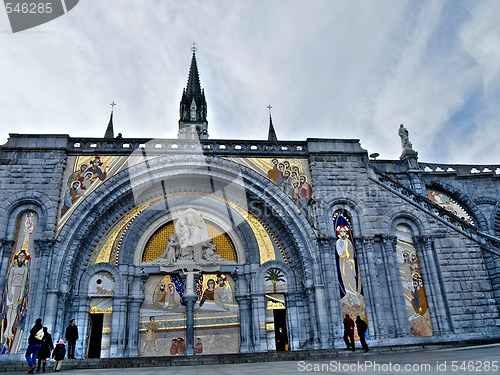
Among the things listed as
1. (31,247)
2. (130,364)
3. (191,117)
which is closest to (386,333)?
(130,364)

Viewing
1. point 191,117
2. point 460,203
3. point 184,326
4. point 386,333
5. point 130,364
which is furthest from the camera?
point 191,117

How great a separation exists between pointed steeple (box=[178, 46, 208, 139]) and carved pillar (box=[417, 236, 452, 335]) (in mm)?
32991

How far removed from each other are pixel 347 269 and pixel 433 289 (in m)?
3.58

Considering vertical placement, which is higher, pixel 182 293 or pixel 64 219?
pixel 64 219

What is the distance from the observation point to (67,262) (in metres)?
15.7

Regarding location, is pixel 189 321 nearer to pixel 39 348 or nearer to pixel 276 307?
pixel 276 307

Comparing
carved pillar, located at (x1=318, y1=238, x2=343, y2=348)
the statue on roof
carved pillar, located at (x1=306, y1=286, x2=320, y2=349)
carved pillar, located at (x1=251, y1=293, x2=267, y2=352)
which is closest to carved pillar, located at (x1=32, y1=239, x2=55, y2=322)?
carved pillar, located at (x1=251, y1=293, x2=267, y2=352)

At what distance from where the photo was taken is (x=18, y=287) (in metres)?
15.0

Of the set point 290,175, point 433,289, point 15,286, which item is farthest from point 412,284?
point 15,286

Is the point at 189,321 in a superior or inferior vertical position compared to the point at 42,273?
inferior

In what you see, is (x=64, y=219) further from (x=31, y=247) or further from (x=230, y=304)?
(x=230, y=304)

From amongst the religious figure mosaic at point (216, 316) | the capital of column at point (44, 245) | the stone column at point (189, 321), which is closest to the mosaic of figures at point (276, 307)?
the religious figure mosaic at point (216, 316)

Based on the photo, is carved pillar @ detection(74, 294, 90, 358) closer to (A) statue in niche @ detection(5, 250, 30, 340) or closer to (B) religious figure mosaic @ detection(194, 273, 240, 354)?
(A) statue in niche @ detection(5, 250, 30, 340)

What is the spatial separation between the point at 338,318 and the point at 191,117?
1473 inches
